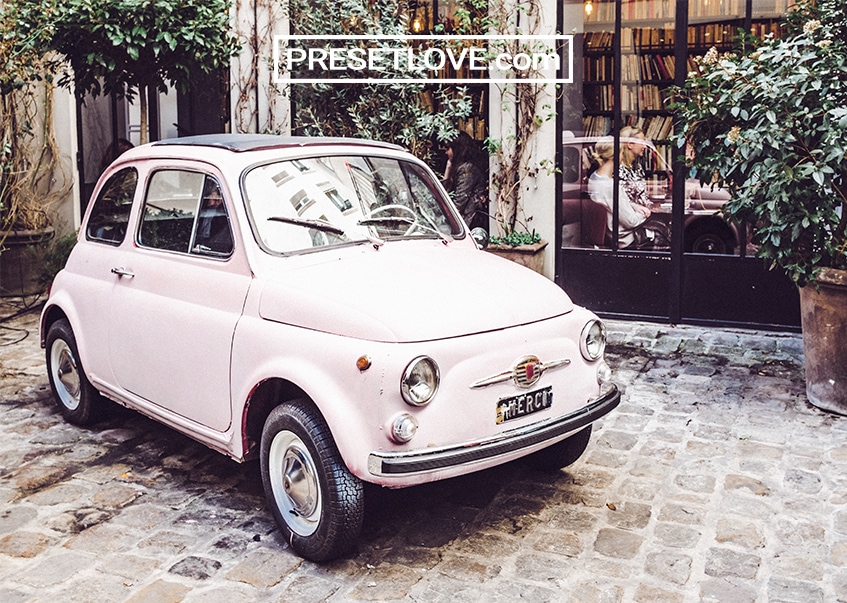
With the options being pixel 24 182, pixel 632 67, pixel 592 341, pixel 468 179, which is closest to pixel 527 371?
pixel 592 341

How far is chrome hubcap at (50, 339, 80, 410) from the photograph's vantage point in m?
6.05

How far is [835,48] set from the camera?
6102 millimetres

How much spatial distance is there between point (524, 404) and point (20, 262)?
800 centimetres

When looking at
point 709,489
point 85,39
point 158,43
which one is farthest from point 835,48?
point 85,39

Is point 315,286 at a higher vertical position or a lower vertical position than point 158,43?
lower

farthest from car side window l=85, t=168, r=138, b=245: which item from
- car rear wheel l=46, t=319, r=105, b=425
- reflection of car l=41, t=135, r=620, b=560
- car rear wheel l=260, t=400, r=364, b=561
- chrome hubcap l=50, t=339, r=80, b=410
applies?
car rear wheel l=260, t=400, r=364, b=561

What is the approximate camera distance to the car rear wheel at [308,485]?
157 inches

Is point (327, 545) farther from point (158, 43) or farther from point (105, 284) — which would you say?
point (158, 43)

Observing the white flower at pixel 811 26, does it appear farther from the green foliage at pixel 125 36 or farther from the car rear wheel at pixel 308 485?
the green foliage at pixel 125 36

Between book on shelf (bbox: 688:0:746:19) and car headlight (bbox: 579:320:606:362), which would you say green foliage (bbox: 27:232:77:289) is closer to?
book on shelf (bbox: 688:0:746:19)

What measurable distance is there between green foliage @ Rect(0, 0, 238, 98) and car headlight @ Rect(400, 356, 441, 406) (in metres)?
5.36

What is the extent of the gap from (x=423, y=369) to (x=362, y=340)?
0.28 metres

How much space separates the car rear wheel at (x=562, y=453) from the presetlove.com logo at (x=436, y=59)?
16.7 feet

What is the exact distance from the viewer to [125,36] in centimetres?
814
